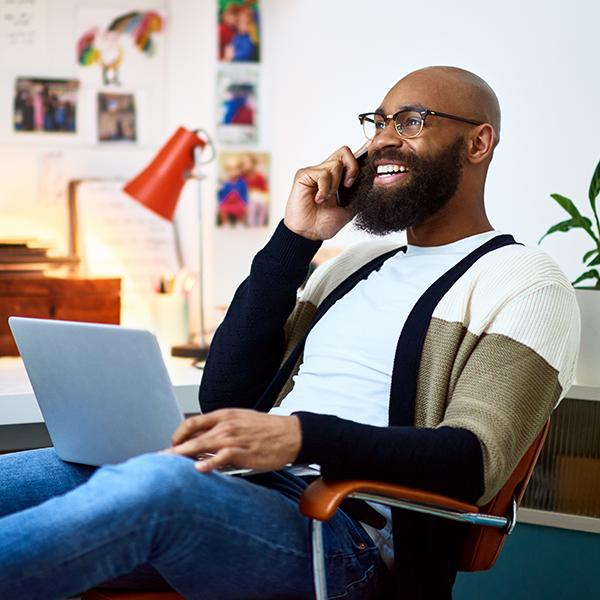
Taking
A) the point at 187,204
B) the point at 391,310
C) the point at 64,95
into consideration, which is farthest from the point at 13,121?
the point at 391,310

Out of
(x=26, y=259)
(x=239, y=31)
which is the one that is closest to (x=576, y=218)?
(x=239, y=31)

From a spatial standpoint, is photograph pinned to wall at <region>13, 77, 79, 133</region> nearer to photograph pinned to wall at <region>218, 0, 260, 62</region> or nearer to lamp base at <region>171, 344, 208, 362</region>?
photograph pinned to wall at <region>218, 0, 260, 62</region>

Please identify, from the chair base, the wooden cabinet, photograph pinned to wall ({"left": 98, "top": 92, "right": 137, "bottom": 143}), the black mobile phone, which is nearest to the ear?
the black mobile phone

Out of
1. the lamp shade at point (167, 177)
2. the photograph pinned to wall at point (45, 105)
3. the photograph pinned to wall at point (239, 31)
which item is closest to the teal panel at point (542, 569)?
the lamp shade at point (167, 177)

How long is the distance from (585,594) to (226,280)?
1705mm

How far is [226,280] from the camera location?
2898 mm

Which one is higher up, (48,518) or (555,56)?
(555,56)

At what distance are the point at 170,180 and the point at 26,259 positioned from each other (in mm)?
568

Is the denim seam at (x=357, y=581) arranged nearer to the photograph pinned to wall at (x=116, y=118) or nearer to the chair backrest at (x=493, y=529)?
the chair backrest at (x=493, y=529)

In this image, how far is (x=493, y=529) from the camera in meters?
1.18

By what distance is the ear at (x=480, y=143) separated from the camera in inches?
59.6

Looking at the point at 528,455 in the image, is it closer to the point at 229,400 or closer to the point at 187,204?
the point at 229,400

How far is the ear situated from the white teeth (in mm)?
137

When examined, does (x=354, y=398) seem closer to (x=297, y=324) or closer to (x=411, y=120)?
(x=297, y=324)
